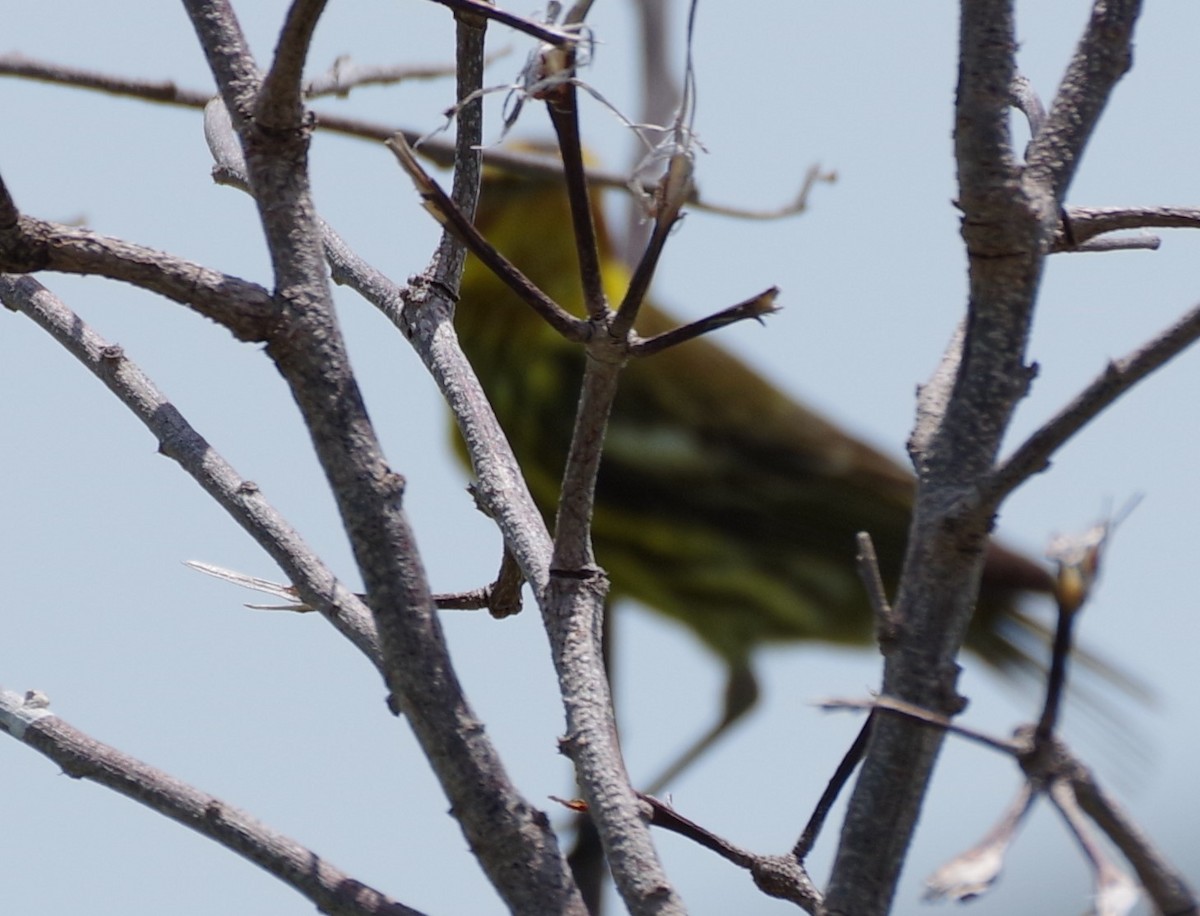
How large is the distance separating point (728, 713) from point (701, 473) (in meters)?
0.60

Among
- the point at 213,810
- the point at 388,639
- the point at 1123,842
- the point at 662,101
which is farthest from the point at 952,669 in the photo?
the point at 662,101

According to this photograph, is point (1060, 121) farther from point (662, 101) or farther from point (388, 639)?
point (662, 101)

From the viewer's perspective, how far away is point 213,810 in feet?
2.07

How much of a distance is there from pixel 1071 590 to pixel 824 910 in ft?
0.61

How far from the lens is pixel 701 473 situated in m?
3.34

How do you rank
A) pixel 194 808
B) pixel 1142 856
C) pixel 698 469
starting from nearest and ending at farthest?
pixel 1142 856, pixel 194 808, pixel 698 469

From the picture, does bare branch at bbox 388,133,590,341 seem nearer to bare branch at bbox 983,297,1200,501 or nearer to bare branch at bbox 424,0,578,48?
bare branch at bbox 424,0,578,48

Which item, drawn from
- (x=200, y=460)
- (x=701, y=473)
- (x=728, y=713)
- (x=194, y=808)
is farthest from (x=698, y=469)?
(x=194, y=808)

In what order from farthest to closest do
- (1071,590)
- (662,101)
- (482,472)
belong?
(662,101) < (482,472) < (1071,590)

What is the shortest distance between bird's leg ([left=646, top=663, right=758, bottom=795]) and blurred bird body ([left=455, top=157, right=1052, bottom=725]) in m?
0.18

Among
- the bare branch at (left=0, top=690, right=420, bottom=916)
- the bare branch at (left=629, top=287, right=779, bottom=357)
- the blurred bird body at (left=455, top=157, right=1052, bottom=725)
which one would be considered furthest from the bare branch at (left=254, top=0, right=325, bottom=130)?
the blurred bird body at (left=455, top=157, right=1052, bottom=725)

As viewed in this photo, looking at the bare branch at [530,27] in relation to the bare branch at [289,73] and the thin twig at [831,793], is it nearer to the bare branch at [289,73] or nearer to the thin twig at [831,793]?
the bare branch at [289,73]

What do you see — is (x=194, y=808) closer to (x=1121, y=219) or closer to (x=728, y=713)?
(x=1121, y=219)

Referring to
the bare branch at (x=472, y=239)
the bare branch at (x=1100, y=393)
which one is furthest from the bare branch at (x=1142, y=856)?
the bare branch at (x=472, y=239)
